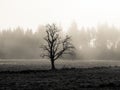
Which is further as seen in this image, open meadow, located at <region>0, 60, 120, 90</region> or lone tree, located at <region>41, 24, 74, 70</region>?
lone tree, located at <region>41, 24, 74, 70</region>

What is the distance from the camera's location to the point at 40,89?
36.2m

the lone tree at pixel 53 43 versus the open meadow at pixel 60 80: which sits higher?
the lone tree at pixel 53 43

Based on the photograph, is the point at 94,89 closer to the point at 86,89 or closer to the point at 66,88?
the point at 86,89

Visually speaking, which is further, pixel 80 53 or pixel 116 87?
pixel 80 53

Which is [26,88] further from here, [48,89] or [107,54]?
[107,54]

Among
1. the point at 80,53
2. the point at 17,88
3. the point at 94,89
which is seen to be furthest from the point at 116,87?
the point at 80,53

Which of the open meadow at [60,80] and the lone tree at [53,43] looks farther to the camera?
the lone tree at [53,43]

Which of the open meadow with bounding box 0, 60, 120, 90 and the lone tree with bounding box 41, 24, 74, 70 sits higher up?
the lone tree with bounding box 41, 24, 74, 70

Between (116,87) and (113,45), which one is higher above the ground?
(113,45)

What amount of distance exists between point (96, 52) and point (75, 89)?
15766 centimetres

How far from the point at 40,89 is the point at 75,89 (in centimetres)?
388

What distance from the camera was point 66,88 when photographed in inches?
1449

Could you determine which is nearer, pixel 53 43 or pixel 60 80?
pixel 60 80

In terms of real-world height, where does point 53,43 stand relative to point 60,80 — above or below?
above
